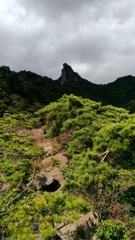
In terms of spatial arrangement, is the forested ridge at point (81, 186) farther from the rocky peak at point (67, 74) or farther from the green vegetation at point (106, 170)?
the rocky peak at point (67, 74)

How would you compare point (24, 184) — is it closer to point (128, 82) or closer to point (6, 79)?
point (6, 79)

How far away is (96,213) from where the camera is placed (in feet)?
56.5

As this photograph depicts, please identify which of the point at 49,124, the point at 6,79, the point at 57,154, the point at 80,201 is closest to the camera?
the point at 80,201

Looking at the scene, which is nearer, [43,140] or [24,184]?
[24,184]

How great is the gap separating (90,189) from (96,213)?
5.09 feet

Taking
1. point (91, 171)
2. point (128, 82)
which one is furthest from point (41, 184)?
point (128, 82)

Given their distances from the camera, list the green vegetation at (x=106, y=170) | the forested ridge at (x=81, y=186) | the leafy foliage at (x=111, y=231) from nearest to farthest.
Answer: the forested ridge at (x=81, y=186) < the leafy foliage at (x=111, y=231) < the green vegetation at (x=106, y=170)

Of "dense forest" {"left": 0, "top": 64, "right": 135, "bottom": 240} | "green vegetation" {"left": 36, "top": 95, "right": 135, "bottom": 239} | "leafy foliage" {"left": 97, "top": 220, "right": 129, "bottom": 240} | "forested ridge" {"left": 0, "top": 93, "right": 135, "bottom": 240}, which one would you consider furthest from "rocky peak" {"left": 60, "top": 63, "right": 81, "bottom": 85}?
"leafy foliage" {"left": 97, "top": 220, "right": 129, "bottom": 240}

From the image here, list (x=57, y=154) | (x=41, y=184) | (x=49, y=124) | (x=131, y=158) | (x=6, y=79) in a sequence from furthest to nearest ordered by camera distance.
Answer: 1. (x=6, y=79)
2. (x=49, y=124)
3. (x=57, y=154)
4. (x=41, y=184)
5. (x=131, y=158)

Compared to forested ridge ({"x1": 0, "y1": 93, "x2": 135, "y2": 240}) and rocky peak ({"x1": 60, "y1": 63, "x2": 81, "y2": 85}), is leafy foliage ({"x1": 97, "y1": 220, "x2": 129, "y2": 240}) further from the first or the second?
rocky peak ({"x1": 60, "y1": 63, "x2": 81, "y2": 85})

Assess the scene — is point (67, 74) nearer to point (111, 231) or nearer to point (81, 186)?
point (81, 186)

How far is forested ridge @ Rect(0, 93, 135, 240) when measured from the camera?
39.3 feet

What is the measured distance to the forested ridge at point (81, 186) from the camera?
1199cm

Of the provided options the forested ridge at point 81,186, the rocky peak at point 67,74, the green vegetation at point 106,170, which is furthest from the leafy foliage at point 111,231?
the rocky peak at point 67,74
